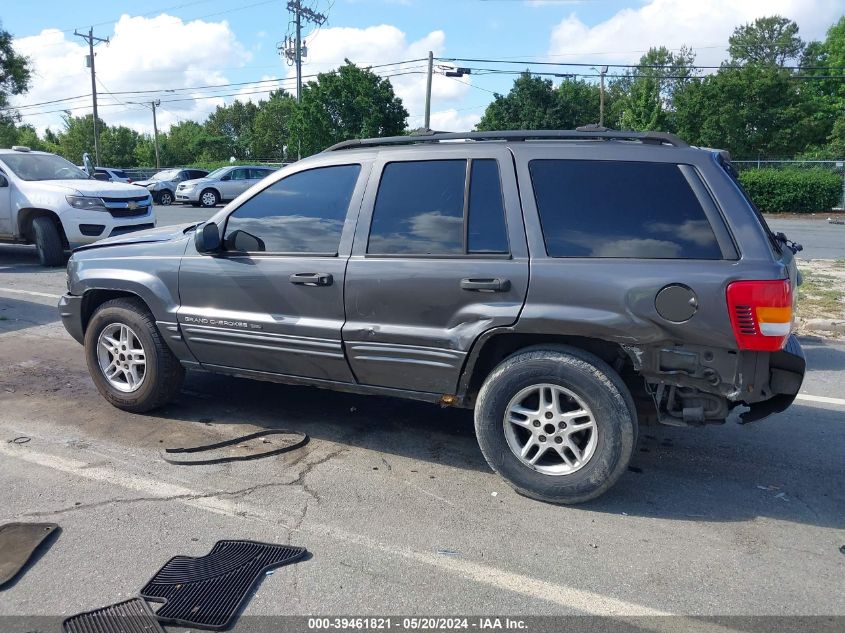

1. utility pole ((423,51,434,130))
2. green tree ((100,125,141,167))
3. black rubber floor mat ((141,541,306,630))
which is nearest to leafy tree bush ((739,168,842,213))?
utility pole ((423,51,434,130))

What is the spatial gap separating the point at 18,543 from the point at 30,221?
33.4ft

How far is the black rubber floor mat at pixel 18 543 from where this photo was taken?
Answer: 322 centimetres

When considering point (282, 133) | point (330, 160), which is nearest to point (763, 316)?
point (330, 160)

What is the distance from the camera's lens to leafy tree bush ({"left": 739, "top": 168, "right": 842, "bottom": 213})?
2997cm

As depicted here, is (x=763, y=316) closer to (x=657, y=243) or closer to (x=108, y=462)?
(x=657, y=243)

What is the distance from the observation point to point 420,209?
167 inches

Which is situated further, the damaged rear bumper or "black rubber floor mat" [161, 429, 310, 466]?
"black rubber floor mat" [161, 429, 310, 466]

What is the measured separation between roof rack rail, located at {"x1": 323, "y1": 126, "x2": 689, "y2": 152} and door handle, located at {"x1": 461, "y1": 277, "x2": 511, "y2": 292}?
2.80 ft

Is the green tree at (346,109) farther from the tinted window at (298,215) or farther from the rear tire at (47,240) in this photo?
the tinted window at (298,215)

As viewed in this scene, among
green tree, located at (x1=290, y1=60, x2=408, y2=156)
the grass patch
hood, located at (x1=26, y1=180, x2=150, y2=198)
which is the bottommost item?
the grass patch

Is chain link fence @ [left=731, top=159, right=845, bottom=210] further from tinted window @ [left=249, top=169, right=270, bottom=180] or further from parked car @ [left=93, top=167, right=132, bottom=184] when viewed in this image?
parked car @ [left=93, top=167, right=132, bottom=184]

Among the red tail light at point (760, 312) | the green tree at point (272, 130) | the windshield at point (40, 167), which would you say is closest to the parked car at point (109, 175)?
the windshield at point (40, 167)

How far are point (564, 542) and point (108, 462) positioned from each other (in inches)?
107

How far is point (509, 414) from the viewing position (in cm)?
396
